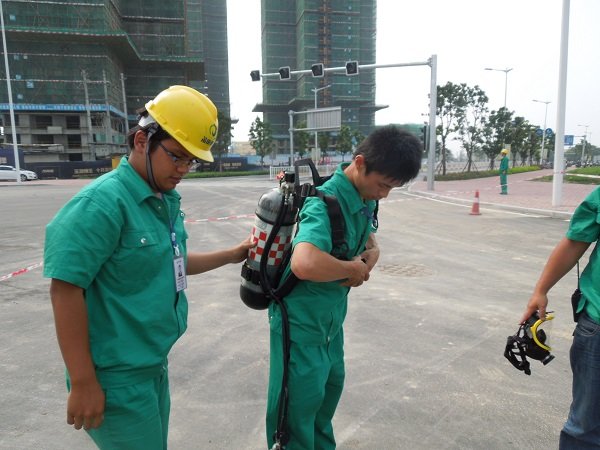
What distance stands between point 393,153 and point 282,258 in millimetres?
711

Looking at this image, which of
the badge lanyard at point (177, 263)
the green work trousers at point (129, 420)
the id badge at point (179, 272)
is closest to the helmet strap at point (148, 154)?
the badge lanyard at point (177, 263)

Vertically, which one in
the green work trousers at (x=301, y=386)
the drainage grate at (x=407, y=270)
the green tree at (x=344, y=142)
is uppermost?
the green tree at (x=344, y=142)

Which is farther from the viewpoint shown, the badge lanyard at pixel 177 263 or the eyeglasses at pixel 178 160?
the badge lanyard at pixel 177 263

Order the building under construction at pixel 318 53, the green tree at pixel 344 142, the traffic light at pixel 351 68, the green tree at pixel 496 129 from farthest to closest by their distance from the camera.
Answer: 1. the building under construction at pixel 318 53
2. the green tree at pixel 344 142
3. the green tree at pixel 496 129
4. the traffic light at pixel 351 68

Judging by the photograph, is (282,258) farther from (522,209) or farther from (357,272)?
(522,209)

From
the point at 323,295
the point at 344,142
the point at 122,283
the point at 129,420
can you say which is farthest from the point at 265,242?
the point at 344,142

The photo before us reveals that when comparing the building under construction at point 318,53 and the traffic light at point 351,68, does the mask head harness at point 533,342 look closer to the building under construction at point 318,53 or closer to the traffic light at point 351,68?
the traffic light at point 351,68

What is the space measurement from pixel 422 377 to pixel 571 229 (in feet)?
5.52

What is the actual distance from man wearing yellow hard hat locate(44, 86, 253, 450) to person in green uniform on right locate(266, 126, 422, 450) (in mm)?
513

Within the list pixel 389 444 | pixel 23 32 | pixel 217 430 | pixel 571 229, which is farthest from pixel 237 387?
pixel 23 32

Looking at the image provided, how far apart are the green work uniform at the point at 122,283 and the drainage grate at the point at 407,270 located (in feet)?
16.0

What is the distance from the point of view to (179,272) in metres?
1.74

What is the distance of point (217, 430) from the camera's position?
268cm

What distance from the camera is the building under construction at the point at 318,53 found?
8594 cm
